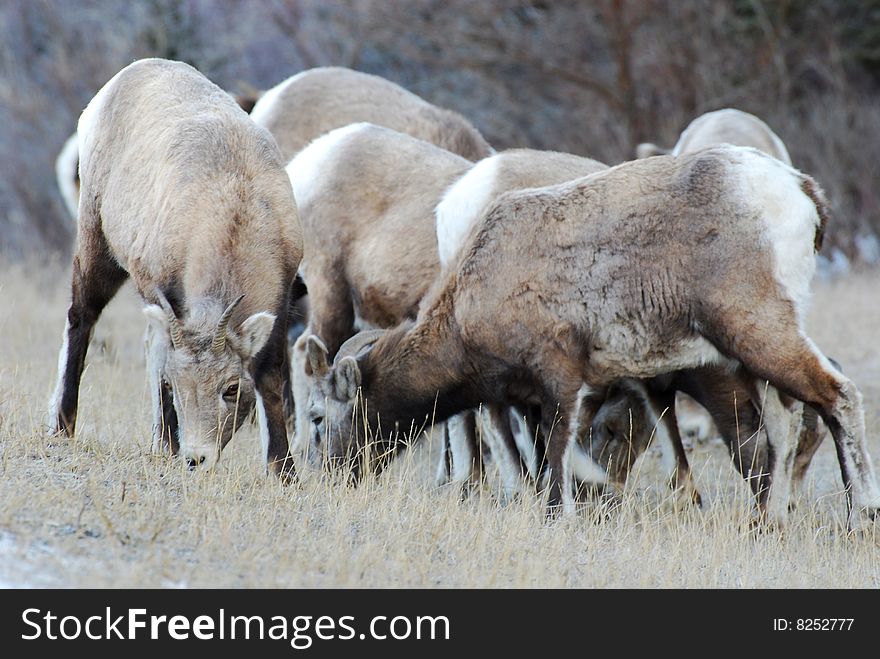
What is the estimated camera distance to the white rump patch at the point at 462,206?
800 centimetres

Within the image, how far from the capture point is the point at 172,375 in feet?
20.4

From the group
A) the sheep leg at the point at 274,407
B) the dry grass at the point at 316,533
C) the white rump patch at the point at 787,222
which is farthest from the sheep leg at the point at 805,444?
the sheep leg at the point at 274,407

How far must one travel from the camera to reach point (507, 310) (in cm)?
688

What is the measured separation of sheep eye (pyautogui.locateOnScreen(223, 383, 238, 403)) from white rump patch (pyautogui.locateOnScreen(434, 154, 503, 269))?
2.02m

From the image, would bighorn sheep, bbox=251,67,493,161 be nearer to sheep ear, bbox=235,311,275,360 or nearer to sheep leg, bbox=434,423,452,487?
sheep leg, bbox=434,423,452,487

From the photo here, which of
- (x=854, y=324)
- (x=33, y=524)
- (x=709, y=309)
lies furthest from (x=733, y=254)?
(x=854, y=324)

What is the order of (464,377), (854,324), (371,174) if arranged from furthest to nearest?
1. (854,324)
2. (371,174)
3. (464,377)

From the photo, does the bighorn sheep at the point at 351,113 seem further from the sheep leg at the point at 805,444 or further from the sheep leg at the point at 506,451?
the sheep leg at the point at 805,444

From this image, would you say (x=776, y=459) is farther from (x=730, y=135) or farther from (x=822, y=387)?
(x=730, y=135)

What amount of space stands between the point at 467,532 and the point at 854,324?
8266mm

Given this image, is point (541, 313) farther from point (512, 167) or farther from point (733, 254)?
point (512, 167)

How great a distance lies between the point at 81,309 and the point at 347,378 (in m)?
1.56

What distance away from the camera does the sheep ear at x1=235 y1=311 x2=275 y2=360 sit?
6.21 metres

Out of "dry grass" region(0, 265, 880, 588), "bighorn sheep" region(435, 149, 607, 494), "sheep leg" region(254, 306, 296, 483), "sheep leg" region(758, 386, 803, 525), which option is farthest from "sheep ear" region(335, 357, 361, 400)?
"sheep leg" region(758, 386, 803, 525)
